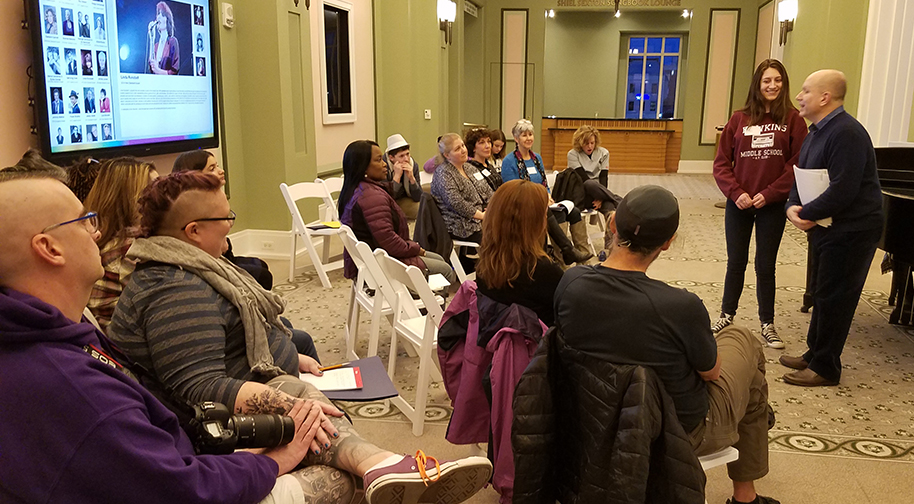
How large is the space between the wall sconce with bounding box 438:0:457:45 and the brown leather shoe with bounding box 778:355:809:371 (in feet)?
22.0

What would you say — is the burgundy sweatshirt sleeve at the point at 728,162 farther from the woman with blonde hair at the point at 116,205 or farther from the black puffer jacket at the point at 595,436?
the woman with blonde hair at the point at 116,205

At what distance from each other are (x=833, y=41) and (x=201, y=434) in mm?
7936

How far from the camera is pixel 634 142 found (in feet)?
44.1

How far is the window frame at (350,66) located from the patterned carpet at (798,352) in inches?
84.7

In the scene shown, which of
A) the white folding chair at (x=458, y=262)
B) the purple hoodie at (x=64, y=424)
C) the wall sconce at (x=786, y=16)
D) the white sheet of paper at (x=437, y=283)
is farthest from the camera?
the wall sconce at (x=786, y=16)

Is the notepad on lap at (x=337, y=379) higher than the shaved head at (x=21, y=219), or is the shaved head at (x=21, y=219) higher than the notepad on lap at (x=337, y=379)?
the shaved head at (x=21, y=219)

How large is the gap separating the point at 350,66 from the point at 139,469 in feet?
22.3

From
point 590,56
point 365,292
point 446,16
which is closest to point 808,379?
point 365,292

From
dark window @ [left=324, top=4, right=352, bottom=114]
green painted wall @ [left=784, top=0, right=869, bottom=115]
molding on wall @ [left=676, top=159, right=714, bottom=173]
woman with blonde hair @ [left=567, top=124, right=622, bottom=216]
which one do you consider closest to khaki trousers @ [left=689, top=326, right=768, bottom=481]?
woman with blonde hair @ [left=567, top=124, right=622, bottom=216]

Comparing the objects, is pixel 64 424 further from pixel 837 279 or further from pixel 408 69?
pixel 408 69

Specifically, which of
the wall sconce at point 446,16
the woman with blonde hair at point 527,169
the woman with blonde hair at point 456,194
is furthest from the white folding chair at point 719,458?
the wall sconce at point 446,16

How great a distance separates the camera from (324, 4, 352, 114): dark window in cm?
714

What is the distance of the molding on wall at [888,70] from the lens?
652 cm

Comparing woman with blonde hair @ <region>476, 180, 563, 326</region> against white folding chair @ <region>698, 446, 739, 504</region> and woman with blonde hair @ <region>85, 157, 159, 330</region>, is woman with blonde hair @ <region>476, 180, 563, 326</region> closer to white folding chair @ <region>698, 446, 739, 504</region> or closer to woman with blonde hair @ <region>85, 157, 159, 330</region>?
white folding chair @ <region>698, 446, 739, 504</region>
